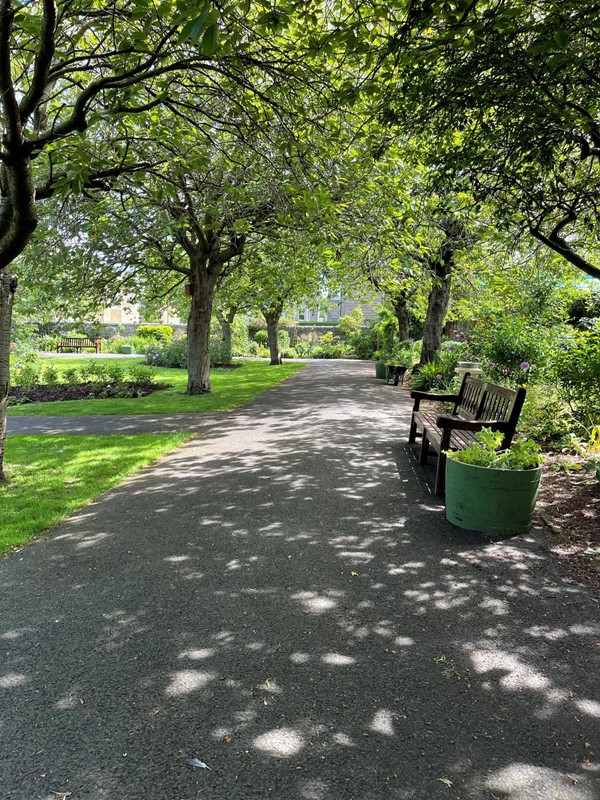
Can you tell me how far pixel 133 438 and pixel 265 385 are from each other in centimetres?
859

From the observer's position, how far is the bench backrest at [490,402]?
206 inches

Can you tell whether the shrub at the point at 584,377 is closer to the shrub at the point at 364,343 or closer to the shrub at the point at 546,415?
the shrub at the point at 546,415

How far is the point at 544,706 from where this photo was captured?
7.98 feet

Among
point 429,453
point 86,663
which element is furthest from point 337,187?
point 86,663

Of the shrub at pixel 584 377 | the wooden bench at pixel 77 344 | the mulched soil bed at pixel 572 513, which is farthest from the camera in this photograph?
the wooden bench at pixel 77 344

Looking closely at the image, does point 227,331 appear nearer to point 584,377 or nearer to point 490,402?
point 584,377

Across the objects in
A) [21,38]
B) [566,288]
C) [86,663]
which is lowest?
[86,663]

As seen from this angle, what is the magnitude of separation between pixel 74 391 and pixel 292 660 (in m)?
13.2

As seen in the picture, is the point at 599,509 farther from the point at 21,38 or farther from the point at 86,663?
the point at 21,38

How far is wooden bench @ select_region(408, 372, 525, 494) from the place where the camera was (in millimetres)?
5258

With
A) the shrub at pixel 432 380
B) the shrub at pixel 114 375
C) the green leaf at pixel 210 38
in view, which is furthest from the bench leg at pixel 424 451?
the shrub at pixel 114 375

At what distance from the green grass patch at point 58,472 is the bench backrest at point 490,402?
4.44 metres

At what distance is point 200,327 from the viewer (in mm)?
13641

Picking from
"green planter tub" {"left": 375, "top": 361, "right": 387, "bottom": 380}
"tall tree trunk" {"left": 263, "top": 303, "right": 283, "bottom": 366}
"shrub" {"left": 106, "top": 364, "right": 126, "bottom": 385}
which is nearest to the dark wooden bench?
"green planter tub" {"left": 375, "top": 361, "right": 387, "bottom": 380}
